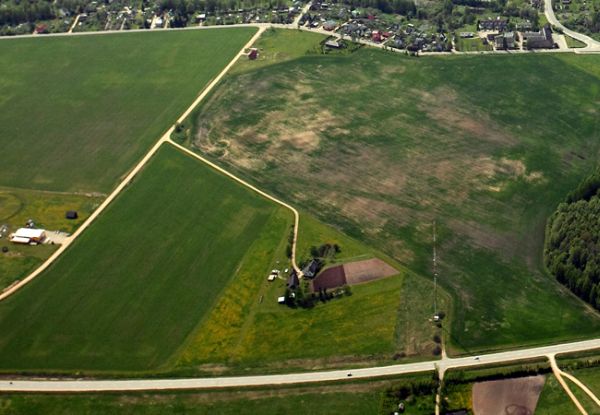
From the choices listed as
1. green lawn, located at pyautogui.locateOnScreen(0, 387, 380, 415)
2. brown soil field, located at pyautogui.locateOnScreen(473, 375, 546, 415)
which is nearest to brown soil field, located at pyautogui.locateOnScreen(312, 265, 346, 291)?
green lawn, located at pyautogui.locateOnScreen(0, 387, 380, 415)

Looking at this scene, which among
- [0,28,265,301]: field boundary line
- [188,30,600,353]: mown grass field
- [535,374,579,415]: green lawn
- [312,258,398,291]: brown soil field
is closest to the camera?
[535,374,579,415]: green lawn

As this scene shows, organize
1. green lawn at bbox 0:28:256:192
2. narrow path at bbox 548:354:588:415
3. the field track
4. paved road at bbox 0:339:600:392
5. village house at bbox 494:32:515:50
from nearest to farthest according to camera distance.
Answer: narrow path at bbox 548:354:588:415 < paved road at bbox 0:339:600:392 < the field track < green lawn at bbox 0:28:256:192 < village house at bbox 494:32:515:50

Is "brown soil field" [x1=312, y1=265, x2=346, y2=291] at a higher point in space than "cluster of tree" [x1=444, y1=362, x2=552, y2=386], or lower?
higher

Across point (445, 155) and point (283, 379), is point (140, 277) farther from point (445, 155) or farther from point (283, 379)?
point (445, 155)

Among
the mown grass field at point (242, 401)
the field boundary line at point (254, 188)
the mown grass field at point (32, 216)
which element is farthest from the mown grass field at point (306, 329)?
the mown grass field at point (32, 216)

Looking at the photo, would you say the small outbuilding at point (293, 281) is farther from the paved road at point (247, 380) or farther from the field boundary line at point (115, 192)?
the field boundary line at point (115, 192)

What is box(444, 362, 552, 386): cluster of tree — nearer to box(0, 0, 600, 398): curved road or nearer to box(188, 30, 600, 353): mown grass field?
box(0, 0, 600, 398): curved road
